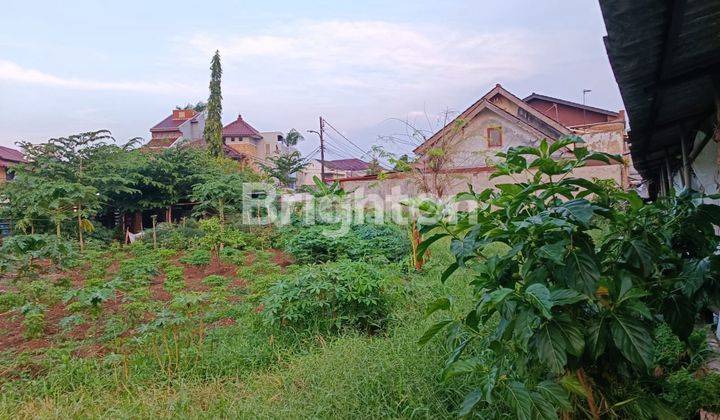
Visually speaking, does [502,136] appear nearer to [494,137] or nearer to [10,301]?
[494,137]

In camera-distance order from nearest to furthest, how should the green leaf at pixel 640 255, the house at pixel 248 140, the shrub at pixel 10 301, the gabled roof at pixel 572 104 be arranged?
the green leaf at pixel 640 255 < the shrub at pixel 10 301 < the gabled roof at pixel 572 104 < the house at pixel 248 140

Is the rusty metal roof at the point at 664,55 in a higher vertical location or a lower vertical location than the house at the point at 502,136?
lower

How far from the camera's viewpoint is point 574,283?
1.35 meters

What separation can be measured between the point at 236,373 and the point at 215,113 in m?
21.9

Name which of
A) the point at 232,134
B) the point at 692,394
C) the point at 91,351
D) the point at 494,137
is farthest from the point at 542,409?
the point at 232,134

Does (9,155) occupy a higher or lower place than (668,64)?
higher

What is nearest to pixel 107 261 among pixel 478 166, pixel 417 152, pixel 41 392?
pixel 41 392

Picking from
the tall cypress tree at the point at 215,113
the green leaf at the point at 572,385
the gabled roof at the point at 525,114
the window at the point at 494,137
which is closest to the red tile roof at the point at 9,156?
the tall cypress tree at the point at 215,113

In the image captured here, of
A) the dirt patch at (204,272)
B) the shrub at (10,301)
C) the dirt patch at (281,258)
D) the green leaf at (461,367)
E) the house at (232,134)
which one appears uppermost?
the house at (232,134)

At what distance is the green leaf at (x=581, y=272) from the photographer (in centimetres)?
133

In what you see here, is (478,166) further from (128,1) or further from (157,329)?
(157,329)

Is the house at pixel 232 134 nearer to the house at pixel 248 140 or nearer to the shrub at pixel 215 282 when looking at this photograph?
the house at pixel 248 140

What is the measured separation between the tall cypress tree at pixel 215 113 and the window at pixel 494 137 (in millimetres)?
13730

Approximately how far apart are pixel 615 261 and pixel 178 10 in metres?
8.65
